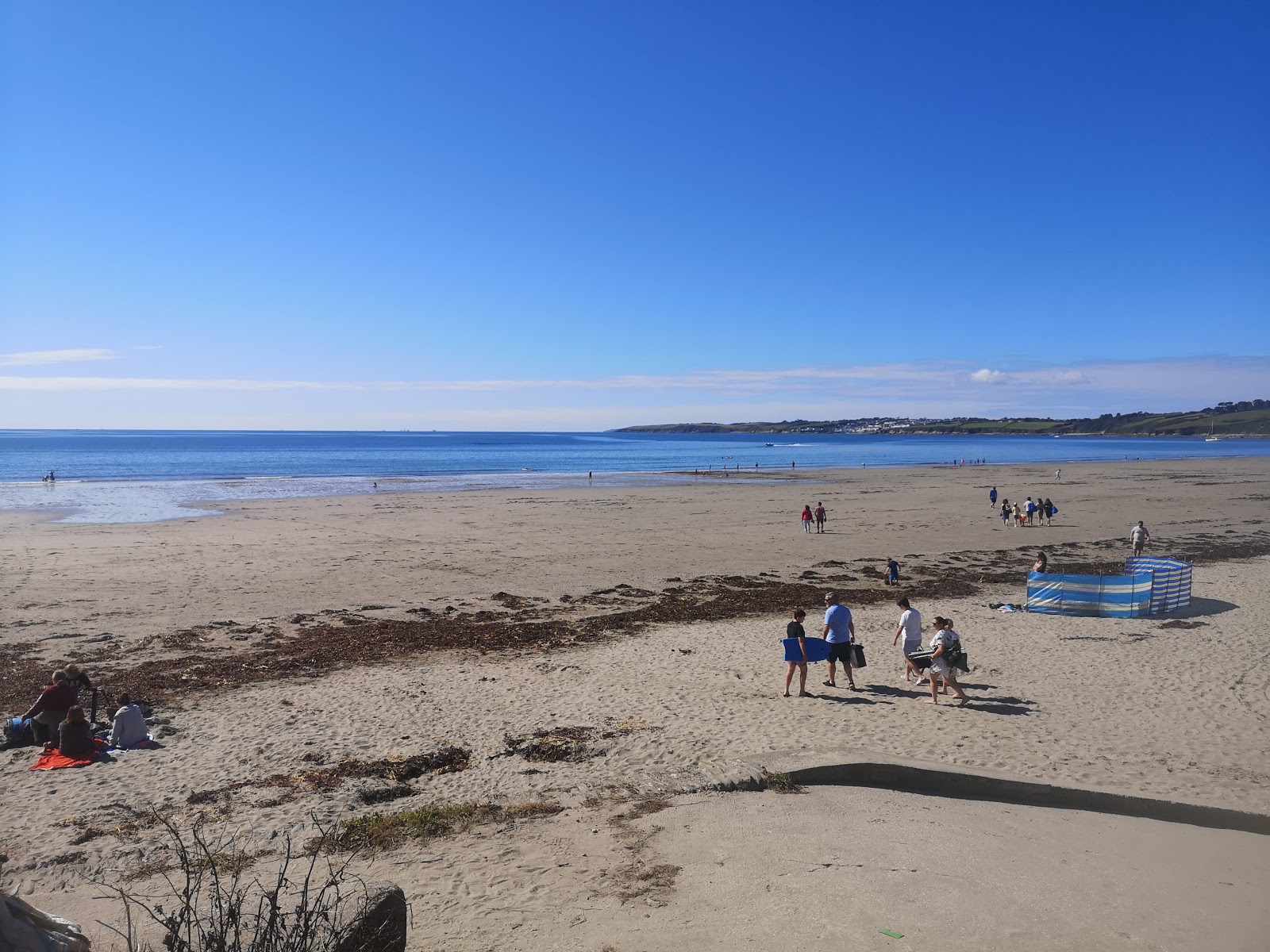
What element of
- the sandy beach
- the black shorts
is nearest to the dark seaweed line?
the sandy beach

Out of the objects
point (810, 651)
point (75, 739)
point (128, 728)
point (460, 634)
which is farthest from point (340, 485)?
point (810, 651)

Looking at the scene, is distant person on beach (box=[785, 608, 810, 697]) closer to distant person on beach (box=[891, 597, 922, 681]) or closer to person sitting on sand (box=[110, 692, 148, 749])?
distant person on beach (box=[891, 597, 922, 681])

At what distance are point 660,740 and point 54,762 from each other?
6.97m

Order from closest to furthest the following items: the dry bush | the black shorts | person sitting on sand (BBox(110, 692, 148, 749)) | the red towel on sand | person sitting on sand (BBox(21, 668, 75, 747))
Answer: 1. the dry bush
2. the red towel on sand
3. person sitting on sand (BBox(110, 692, 148, 749))
4. person sitting on sand (BBox(21, 668, 75, 747))
5. the black shorts

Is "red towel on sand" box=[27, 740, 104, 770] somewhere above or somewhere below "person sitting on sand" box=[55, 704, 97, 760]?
below

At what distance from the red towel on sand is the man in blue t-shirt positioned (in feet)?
31.6

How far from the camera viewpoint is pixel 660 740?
32.0ft

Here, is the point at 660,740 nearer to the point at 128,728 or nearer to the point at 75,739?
the point at 128,728

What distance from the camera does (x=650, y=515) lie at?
37562mm

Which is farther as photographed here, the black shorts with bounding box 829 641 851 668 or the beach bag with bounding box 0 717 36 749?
the black shorts with bounding box 829 641 851 668

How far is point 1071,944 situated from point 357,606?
15854 mm

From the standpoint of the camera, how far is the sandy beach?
6.19 meters

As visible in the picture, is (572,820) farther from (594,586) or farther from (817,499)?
(817,499)

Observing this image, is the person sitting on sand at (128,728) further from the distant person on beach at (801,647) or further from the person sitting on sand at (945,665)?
the person sitting on sand at (945,665)
